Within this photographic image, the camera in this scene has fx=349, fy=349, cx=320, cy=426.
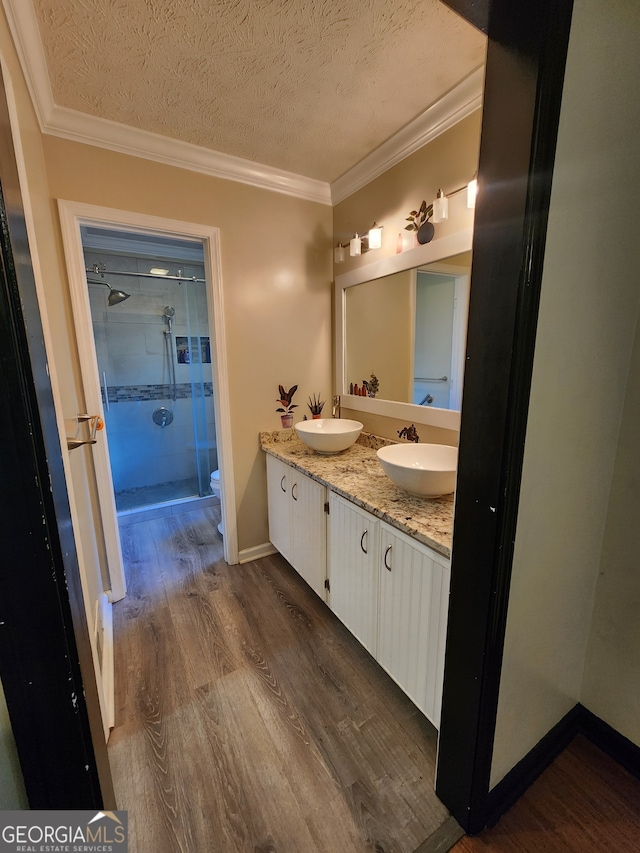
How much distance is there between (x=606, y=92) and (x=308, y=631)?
2205 millimetres

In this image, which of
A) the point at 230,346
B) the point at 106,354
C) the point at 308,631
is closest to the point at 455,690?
the point at 308,631

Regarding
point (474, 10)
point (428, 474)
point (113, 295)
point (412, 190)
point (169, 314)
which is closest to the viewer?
point (474, 10)

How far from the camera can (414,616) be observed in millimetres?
1245

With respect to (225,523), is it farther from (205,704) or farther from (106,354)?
(106,354)

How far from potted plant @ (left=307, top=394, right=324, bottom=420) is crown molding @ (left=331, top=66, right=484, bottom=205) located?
1322mm

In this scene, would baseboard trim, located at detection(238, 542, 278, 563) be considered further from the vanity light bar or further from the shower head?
the shower head

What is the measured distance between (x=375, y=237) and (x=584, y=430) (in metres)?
1.53

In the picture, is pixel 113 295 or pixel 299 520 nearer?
pixel 299 520

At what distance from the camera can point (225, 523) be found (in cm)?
236

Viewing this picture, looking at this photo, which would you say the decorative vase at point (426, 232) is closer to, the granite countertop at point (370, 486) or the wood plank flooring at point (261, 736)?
the granite countertop at point (370, 486)

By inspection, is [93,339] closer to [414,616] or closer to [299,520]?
[299,520]

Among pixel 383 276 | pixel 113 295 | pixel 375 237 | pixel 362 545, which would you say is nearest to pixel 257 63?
pixel 375 237

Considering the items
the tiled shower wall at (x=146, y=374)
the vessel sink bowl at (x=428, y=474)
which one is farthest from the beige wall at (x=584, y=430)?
the tiled shower wall at (x=146, y=374)

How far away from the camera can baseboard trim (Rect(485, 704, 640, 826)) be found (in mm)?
1083
